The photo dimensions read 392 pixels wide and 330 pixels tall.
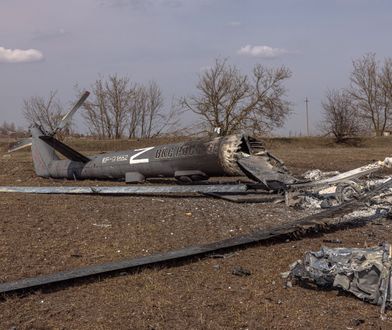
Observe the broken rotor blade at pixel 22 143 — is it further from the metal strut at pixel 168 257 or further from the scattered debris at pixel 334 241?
the scattered debris at pixel 334 241

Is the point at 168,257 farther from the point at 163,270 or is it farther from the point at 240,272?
the point at 240,272

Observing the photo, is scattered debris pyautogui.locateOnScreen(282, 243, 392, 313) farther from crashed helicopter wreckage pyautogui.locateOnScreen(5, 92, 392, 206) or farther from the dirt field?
crashed helicopter wreckage pyautogui.locateOnScreen(5, 92, 392, 206)

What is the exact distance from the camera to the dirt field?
3.99 meters

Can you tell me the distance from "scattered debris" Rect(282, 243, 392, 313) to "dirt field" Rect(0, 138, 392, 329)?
0.32 ft

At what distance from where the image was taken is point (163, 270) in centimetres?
521

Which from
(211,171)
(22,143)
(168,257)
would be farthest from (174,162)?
(168,257)

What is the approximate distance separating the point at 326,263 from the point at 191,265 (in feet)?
5.14

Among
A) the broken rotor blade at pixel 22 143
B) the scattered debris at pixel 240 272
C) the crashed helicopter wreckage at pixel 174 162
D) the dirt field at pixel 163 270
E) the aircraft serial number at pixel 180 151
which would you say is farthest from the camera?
the broken rotor blade at pixel 22 143

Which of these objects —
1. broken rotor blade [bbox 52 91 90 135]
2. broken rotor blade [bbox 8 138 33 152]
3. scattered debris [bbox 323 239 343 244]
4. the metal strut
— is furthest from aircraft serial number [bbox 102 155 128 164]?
scattered debris [bbox 323 239 343 244]

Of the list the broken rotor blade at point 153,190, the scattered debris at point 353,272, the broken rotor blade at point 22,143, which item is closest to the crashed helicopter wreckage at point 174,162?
the broken rotor blade at point 22,143

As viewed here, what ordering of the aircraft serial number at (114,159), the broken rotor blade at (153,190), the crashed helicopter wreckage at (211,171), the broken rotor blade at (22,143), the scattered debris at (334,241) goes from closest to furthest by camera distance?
the scattered debris at (334,241) < the crashed helicopter wreckage at (211,171) < the broken rotor blade at (153,190) < the aircraft serial number at (114,159) < the broken rotor blade at (22,143)

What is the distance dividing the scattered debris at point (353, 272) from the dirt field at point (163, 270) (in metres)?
0.10

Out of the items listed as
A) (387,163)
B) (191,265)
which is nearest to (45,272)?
(191,265)

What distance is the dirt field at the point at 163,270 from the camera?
13.1ft
